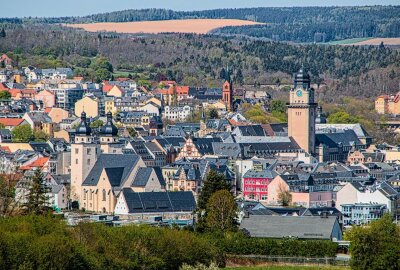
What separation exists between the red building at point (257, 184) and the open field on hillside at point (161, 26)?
10185 centimetres

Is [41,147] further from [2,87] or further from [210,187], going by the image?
[2,87]

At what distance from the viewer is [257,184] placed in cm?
7469

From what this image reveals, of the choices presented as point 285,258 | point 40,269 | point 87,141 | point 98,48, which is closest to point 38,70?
point 98,48

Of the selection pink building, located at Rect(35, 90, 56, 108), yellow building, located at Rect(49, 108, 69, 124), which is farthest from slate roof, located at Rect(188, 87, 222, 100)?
yellow building, located at Rect(49, 108, 69, 124)

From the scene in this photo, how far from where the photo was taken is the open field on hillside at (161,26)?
588 ft

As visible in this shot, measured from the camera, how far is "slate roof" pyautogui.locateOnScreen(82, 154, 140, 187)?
235 ft

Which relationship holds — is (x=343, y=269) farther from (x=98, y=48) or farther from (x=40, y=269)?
(x=98, y=48)

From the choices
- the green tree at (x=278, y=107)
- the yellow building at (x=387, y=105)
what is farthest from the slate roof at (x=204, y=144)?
the yellow building at (x=387, y=105)

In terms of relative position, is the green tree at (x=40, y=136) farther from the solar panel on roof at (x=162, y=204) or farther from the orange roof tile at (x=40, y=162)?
the solar panel on roof at (x=162, y=204)

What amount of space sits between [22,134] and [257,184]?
23.5 meters

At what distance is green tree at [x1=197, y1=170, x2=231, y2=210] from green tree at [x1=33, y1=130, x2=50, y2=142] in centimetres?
2956

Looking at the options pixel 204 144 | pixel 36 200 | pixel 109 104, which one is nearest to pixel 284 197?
pixel 204 144

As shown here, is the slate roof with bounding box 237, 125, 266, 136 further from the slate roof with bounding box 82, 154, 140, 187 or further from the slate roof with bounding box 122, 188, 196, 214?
the slate roof with bounding box 122, 188, 196, 214

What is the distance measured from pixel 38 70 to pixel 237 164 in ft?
164
